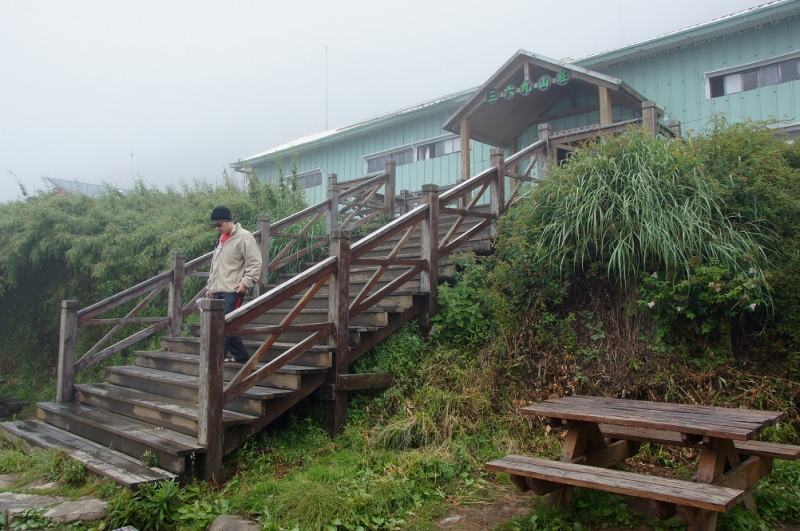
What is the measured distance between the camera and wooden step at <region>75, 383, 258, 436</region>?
4.97 metres

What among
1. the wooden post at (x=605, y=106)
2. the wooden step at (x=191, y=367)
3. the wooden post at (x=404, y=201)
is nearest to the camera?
the wooden step at (x=191, y=367)

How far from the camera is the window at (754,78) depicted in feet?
32.2

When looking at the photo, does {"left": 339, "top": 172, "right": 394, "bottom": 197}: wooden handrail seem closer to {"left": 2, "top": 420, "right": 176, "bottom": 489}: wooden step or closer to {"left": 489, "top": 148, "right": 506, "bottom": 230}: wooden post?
{"left": 489, "top": 148, "right": 506, "bottom": 230}: wooden post

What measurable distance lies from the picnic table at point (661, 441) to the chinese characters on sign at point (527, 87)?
7.22 metres

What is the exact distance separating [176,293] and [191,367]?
5.38 ft

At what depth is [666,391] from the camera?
4.81m

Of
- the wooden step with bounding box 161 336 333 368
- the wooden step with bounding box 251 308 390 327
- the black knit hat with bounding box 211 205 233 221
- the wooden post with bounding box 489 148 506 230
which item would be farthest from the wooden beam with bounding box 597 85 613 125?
the black knit hat with bounding box 211 205 233 221

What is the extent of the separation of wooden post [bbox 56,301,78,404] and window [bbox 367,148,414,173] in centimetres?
903

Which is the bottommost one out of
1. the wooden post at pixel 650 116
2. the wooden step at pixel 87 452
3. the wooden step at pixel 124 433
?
the wooden step at pixel 87 452

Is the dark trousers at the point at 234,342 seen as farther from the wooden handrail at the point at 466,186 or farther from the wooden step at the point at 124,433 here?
the wooden handrail at the point at 466,186

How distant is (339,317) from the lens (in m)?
5.60

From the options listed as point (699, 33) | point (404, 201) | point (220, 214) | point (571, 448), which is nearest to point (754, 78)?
point (699, 33)

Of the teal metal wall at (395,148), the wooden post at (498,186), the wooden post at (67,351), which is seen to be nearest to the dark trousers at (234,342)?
the wooden post at (67,351)

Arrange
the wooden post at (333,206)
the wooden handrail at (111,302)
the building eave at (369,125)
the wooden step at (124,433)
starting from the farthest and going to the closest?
1. the building eave at (369,125)
2. the wooden post at (333,206)
3. the wooden handrail at (111,302)
4. the wooden step at (124,433)
